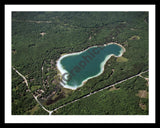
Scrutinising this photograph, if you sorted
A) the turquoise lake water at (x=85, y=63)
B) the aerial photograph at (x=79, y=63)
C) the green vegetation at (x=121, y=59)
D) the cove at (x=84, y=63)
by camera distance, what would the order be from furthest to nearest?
the green vegetation at (x=121, y=59) < the turquoise lake water at (x=85, y=63) < the cove at (x=84, y=63) < the aerial photograph at (x=79, y=63)

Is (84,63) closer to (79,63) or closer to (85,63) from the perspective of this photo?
(85,63)

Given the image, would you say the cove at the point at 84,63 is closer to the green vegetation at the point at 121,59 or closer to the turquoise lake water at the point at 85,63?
the turquoise lake water at the point at 85,63

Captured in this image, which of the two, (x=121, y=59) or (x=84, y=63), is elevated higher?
(x=121, y=59)

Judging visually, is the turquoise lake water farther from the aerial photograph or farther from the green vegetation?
the green vegetation

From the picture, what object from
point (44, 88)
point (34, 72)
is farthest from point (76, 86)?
point (34, 72)

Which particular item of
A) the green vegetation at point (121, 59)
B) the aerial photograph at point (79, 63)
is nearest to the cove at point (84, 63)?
the aerial photograph at point (79, 63)

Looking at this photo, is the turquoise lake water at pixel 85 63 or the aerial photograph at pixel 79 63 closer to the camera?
the aerial photograph at pixel 79 63

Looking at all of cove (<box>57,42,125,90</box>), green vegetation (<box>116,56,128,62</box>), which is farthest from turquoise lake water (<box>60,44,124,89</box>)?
green vegetation (<box>116,56,128,62</box>)

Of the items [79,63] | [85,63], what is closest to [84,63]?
[85,63]
